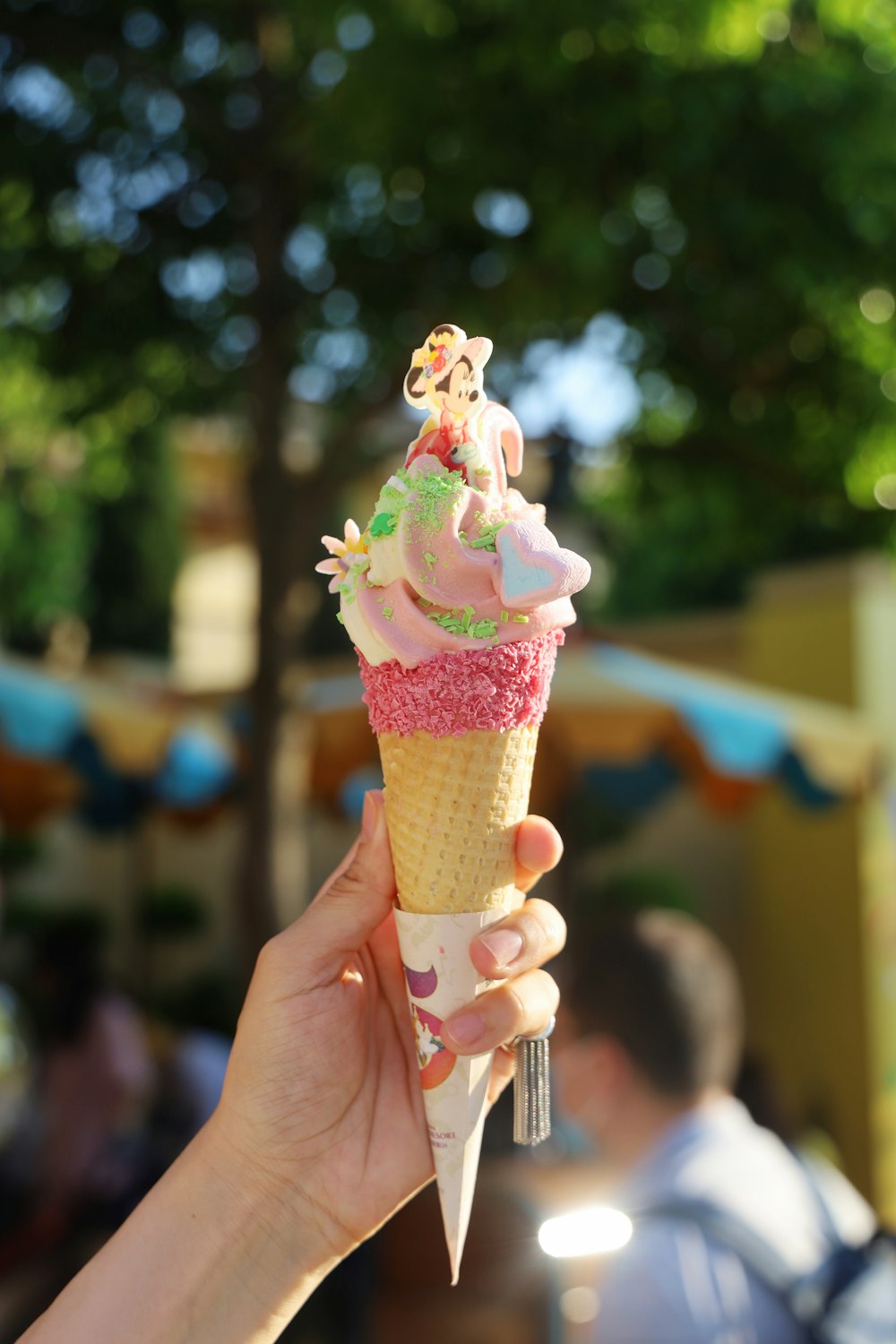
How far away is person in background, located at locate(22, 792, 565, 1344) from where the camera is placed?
148 centimetres

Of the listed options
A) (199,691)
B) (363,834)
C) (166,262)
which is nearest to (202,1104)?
(363,834)

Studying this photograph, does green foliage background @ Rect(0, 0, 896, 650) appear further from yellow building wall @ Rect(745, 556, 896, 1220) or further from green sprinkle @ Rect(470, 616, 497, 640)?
green sprinkle @ Rect(470, 616, 497, 640)

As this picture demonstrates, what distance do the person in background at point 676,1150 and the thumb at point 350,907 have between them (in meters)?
1.16

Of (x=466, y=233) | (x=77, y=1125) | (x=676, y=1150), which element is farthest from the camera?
(x=466, y=233)

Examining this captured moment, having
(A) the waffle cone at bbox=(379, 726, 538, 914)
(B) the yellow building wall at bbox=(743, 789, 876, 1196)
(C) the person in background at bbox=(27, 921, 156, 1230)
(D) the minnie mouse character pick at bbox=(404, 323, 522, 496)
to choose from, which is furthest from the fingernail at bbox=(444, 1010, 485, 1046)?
(B) the yellow building wall at bbox=(743, 789, 876, 1196)

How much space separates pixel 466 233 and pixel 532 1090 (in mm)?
4561

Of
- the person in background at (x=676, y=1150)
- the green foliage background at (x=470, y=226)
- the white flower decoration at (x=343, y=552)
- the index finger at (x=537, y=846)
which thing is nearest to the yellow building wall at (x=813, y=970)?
the green foliage background at (x=470, y=226)

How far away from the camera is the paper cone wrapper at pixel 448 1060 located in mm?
1596

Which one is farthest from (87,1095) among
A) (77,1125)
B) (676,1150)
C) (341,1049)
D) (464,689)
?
(464,689)

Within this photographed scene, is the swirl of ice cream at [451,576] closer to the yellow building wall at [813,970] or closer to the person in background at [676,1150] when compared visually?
the person in background at [676,1150]

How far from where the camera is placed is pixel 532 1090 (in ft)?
5.20

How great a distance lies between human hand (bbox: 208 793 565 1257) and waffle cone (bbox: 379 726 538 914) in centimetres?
4

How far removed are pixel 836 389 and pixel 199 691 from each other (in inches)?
329

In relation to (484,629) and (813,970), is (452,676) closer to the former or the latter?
(484,629)
